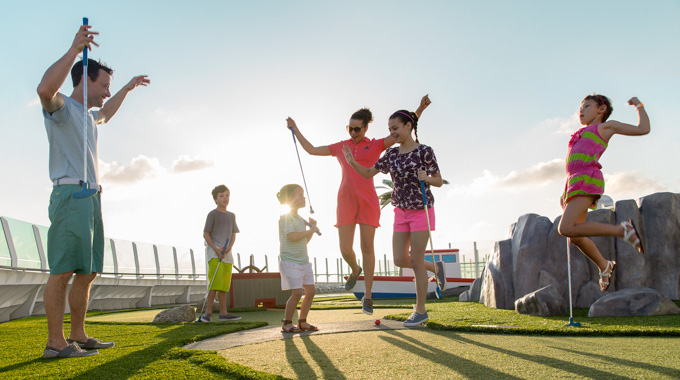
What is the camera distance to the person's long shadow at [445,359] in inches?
83.6

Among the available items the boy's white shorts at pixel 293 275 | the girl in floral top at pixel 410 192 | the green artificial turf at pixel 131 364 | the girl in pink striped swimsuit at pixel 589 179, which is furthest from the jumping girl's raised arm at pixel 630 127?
the green artificial turf at pixel 131 364

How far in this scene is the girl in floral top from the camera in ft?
13.9

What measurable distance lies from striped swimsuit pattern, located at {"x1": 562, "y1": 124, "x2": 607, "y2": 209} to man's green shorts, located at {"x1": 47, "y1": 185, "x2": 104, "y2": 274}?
357cm

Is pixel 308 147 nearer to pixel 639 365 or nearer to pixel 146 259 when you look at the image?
pixel 639 365

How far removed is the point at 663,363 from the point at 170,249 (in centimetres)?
1692

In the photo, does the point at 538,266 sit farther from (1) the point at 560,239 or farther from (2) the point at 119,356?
(2) the point at 119,356

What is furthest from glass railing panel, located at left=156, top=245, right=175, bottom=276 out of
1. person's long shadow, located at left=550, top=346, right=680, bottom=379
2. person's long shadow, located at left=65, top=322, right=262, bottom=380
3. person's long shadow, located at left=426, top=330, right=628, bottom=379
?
person's long shadow, located at left=550, top=346, right=680, bottom=379

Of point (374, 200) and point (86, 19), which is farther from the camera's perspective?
point (374, 200)

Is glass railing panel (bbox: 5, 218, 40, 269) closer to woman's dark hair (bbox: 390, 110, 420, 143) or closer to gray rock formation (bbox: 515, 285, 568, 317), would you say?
woman's dark hair (bbox: 390, 110, 420, 143)

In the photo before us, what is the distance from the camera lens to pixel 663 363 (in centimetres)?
226

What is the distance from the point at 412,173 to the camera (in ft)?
14.1

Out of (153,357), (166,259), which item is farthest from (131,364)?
(166,259)

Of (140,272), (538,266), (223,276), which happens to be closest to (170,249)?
(140,272)

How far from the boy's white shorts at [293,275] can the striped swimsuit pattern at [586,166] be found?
2366 millimetres
